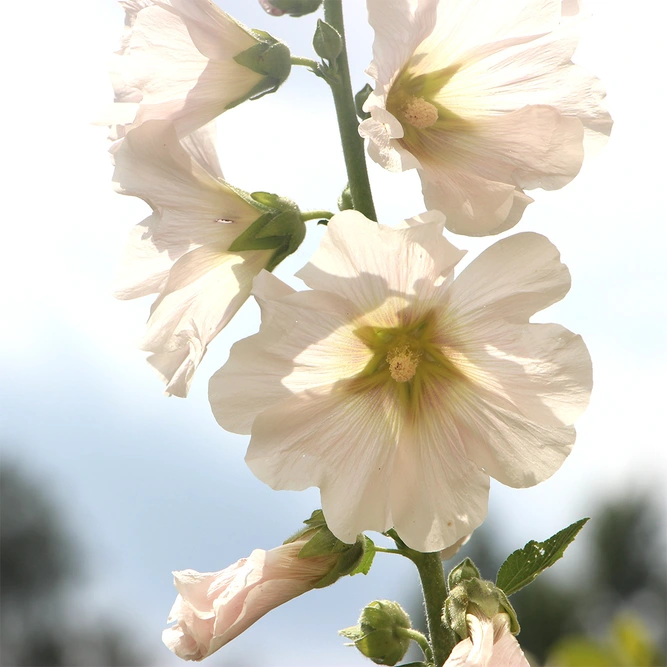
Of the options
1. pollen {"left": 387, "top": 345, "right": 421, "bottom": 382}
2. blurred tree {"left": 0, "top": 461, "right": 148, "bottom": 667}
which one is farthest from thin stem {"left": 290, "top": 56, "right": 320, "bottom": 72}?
blurred tree {"left": 0, "top": 461, "right": 148, "bottom": 667}

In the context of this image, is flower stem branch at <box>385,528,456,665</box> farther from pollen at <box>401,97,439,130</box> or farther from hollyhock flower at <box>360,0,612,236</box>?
pollen at <box>401,97,439,130</box>

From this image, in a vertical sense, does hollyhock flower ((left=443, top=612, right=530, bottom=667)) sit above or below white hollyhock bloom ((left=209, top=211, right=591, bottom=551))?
below

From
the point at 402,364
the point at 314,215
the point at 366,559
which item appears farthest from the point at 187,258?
the point at 366,559

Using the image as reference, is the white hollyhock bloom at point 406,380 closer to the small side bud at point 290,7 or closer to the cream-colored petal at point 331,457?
the cream-colored petal at point 331,457

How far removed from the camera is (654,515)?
44.3 m

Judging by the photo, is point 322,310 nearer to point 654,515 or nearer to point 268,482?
point 268,482

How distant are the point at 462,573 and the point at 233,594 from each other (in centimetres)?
56

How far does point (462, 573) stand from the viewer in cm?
196

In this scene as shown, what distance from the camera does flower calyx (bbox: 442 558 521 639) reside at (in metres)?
1.87

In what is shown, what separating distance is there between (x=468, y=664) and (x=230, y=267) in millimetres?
1103

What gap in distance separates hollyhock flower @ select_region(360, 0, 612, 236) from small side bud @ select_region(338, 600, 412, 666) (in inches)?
42.8

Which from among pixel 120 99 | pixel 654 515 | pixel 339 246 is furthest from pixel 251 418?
pixel 654 515

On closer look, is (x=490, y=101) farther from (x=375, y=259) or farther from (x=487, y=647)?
(x=487, y=647)

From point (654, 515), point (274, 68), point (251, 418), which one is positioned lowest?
point (654, 515)
